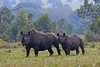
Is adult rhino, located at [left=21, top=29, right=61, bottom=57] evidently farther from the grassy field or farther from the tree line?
the tree line

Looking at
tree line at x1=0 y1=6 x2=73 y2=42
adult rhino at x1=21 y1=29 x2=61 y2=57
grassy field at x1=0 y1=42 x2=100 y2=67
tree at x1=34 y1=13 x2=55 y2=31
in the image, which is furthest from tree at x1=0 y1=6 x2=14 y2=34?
grassy field at x1=0 y1=42 x2=100 y2=67

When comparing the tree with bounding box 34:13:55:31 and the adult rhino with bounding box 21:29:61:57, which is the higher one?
the adult rhino with bounding box 21:29:61:57

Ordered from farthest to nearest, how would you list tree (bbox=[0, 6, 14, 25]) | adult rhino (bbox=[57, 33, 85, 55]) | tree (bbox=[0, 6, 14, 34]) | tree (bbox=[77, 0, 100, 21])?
tree (bbox=[0, 6, 14, 25]) → tree (bbox=[0, 6, 14, 34]) → tree (bbox=[77, 0, 100, 21]) → adult rhino (bbox=[57, 33, 85, 55])

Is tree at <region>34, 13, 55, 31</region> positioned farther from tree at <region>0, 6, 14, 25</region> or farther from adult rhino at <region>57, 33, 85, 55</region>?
adult rhino at <region>57, 33, 85, 55</region>

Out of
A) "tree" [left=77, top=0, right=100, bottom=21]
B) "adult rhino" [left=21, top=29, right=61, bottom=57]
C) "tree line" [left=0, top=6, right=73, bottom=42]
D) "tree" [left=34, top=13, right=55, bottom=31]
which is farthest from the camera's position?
"tree" [left=77, top=0, right=100, bottom=21]

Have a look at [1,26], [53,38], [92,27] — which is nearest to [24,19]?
[1,26]

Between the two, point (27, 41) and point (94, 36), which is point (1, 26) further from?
point (27, 41)

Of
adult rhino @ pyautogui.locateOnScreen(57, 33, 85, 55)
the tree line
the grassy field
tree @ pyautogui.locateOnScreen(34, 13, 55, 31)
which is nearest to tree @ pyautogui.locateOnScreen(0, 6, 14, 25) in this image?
the tree line

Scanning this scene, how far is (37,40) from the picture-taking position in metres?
17.4

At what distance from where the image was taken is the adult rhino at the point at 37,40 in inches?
658

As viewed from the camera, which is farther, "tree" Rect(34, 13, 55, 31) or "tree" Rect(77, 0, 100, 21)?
"tree" Rect(77, 0, 100, 21)

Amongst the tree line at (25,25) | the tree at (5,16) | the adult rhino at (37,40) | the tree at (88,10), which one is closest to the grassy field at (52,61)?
the adult rhino at (37,40)

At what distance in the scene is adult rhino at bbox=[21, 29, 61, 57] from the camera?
16719 millimetres

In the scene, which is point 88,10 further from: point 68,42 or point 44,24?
point 68,42
